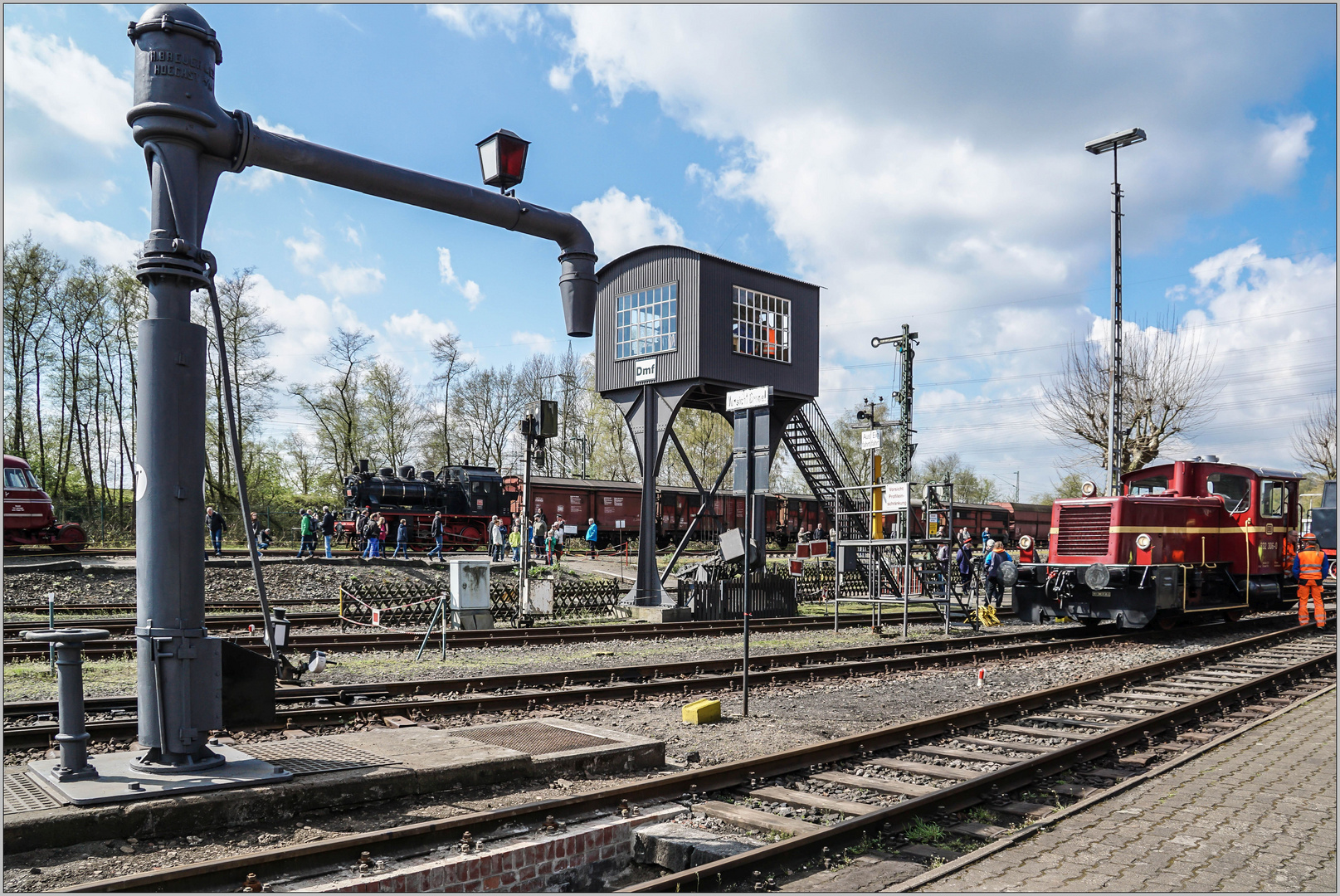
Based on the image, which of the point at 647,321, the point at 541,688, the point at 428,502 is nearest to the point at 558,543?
the point at 428,502

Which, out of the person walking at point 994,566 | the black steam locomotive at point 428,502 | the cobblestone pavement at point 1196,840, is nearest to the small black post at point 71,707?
the cobblestone pavement at point 1196,840

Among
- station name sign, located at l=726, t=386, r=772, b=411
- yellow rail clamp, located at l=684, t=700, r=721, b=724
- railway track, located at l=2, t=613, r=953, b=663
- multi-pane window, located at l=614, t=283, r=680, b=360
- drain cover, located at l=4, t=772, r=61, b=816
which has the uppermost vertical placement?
multi-pane window, located at l=614, t=283, r=680, b=360

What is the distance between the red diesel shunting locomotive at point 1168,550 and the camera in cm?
1540

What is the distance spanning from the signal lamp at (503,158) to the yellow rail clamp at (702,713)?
200 inches

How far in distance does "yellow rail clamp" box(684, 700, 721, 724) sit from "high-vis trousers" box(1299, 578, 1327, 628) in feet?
50.1

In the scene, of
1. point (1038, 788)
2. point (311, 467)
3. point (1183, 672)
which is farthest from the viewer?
point (311, 467)

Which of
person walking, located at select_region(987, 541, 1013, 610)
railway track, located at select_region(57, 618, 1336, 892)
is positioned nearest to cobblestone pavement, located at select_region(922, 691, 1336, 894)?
railway track, located at select_region(57, 618, 1336, 892)

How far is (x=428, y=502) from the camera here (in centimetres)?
3425

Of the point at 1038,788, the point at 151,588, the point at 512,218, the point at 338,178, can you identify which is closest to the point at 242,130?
the point at 338,178

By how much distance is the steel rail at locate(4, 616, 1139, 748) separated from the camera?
7.96 meters

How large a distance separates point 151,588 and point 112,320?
43.1 m

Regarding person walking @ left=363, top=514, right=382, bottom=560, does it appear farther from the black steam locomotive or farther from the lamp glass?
the lamp glass

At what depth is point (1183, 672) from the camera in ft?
40.0

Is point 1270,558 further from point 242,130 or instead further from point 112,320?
point 112,320
